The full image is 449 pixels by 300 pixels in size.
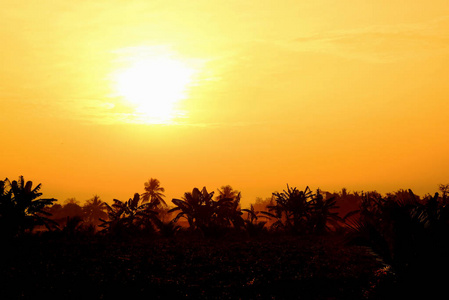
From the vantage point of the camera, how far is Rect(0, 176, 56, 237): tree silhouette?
17.8 metres

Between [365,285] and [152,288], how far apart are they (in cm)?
630

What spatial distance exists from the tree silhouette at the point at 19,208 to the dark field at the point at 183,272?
89 cm

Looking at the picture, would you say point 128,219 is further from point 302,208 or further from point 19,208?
point 302,208

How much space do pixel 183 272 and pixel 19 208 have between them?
35.7ft

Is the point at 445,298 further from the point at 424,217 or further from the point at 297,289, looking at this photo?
the point at 297,289

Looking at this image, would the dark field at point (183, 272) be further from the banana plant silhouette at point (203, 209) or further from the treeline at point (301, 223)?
the banana plant silhouette at point (203, 209)


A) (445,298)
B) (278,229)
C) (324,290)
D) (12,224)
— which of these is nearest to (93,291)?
(324,290)

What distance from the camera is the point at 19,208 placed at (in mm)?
18469

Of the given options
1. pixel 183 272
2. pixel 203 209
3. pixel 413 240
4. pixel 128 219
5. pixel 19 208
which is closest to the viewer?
pixel 413 240

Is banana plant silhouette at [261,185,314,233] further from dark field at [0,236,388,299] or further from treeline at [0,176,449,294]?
dark field at [0,236,388,299]

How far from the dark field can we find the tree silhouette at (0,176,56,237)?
89 cm

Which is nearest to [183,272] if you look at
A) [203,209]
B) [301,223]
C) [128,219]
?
[128,219]

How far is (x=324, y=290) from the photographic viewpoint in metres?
10.5

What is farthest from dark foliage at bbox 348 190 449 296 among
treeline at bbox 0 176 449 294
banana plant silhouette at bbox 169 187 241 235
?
banana plant silhouette at bbox 169 187 241 235
